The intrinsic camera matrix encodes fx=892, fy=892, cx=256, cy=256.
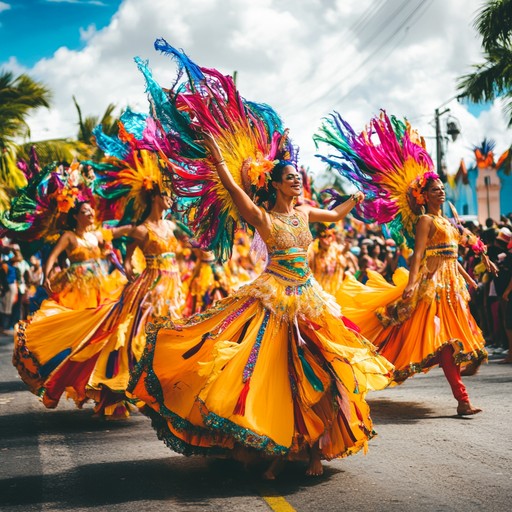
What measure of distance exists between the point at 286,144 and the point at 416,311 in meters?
2.59

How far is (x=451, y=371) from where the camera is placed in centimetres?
796

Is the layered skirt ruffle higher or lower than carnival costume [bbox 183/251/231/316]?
lower

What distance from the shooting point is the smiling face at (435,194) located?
8.46 m

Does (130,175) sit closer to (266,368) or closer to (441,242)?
(441,242)

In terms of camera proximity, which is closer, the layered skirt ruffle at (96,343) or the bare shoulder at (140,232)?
the layered skirt ruffle at (96,343)

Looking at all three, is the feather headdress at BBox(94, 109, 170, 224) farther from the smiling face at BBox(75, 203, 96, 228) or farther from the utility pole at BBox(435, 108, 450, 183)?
the utility pole at BBox(435, 108, 450, 183)

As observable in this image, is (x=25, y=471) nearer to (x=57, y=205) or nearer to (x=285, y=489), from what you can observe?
(x=285, y=489)

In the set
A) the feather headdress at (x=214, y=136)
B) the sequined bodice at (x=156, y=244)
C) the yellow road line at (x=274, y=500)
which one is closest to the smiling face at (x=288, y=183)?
the feather headdress at (x=214, y=136)

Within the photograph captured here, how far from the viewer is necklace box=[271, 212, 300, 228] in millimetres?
6109

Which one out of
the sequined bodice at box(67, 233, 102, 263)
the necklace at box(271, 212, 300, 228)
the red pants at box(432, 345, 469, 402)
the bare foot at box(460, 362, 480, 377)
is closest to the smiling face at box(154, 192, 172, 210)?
the sequined bodice at box(67, 233, 102, 263)

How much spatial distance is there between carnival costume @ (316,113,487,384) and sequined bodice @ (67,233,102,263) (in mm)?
2805

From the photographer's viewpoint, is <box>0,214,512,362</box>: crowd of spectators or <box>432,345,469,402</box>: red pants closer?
<box>432,345,469,402</box>: red pants

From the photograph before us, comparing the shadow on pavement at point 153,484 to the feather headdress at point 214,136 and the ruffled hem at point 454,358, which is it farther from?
the ruffled hem at point 454,358

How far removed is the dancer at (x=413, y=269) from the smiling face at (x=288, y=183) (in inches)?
93.2
